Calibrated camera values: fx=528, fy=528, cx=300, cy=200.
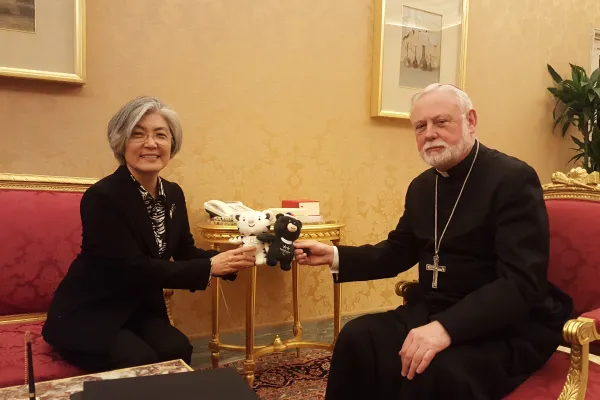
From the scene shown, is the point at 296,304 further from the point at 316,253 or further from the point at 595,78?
the point at 595,78

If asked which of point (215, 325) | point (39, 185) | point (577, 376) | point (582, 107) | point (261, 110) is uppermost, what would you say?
point (582, 107)

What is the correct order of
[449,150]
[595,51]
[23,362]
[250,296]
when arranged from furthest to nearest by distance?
1. [595,51]
2. [250,296]
3. [449,150]
4. [23,362]

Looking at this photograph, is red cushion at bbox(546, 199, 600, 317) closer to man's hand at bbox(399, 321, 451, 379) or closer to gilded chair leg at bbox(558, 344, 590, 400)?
gilded chair leg at bbox(558, 344, 590, 400)

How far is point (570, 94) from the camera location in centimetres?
410

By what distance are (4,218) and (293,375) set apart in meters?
1.71

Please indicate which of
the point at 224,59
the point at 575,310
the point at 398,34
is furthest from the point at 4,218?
the point at 398,34

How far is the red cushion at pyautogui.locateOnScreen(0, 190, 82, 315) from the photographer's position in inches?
87.1

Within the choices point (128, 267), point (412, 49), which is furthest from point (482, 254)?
point (412, 49)

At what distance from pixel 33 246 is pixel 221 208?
90 centimetres

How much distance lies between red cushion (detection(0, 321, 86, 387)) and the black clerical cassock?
0.94m

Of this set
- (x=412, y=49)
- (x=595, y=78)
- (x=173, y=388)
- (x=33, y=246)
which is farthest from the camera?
(x=595, y=78)

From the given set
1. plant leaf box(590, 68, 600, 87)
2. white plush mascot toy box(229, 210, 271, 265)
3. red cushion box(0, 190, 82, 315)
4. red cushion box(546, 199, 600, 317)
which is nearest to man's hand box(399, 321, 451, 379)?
white plush mascot toy box(229, 210, 271, 265)

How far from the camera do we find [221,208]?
2.77 m

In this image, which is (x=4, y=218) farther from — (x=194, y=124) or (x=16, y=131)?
(x=194, y=124)
